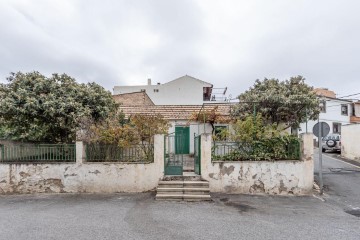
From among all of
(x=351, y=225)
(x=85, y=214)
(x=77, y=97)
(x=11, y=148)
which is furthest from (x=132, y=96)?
(x=351, y=225)

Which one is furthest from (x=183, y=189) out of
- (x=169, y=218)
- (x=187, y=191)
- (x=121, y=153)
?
(x=121, y=153)

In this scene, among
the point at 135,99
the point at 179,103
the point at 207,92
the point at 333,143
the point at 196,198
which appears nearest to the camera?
the point at 196,198

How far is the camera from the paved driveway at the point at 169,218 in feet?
20.3

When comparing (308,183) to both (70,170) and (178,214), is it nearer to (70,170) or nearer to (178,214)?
(178,214)

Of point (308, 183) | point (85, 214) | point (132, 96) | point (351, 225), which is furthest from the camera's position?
point (132, 96)

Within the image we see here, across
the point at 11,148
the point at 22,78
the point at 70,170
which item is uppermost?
the point at 22,78

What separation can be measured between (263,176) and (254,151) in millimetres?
1085

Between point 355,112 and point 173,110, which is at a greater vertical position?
point 355,112

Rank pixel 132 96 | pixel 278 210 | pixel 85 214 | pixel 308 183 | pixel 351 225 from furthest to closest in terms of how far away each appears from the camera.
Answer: pixel 132 96 → pixel 308 183 → pixel 278 210 → pixel 85 214 → pixel 351 225

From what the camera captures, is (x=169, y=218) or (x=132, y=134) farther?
(x=132, y=134)

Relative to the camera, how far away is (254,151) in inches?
435

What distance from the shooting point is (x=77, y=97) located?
1215cm

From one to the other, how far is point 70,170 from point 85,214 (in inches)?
140

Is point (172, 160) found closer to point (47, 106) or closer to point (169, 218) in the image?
point (169, 218)
